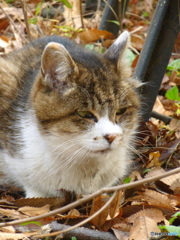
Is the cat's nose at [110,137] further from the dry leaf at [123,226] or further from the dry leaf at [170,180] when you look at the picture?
the dry leaf at [170,180]

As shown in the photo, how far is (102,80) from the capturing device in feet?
9.96

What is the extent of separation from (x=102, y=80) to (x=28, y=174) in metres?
0.98

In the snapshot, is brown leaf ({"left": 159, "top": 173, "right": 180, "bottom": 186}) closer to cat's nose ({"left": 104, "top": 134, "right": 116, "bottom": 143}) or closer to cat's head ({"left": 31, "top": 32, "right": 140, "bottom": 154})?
cat's head ({"left": 31, "top": 32, "right": 140, "bottom": 154})

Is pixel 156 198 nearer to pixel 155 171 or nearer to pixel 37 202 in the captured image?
pixel 155 171

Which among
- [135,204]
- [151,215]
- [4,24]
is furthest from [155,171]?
[4,24]

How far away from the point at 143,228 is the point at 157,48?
197 cm

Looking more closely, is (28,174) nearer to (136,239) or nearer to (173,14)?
(136,239)

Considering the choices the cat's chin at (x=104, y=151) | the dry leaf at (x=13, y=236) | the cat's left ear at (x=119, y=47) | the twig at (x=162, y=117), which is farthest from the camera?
the twig at (x=162, y=117)

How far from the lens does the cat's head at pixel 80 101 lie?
2.80 m

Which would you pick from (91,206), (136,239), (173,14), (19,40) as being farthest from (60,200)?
(19,40)

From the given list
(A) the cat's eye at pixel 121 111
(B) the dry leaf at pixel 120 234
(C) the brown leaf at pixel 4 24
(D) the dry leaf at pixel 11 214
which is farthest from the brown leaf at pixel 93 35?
(B) the dry leaf at pixel 120 234

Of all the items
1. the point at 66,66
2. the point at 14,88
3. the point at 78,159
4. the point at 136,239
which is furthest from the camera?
the point at 14,88

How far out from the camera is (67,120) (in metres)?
2.90

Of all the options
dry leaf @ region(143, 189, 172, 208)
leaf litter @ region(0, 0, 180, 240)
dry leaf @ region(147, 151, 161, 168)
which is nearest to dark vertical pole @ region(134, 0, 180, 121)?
leaf litter @ region(0, 0, 180, 240)
